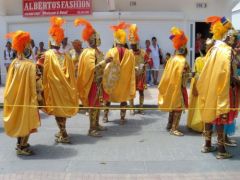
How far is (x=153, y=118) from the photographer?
34.2 feet

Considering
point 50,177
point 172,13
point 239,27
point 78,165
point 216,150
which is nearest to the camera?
point 50,177

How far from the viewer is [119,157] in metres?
7.03

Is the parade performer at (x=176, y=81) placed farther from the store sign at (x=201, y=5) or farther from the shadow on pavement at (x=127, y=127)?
the store sign at (x=201, y=5)

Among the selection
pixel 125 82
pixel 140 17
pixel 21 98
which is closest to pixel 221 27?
pixel 125 82

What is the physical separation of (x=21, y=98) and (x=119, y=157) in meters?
1.86

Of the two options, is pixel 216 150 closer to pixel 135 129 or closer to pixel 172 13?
pixel 135 129

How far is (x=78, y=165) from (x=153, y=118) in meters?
4.13

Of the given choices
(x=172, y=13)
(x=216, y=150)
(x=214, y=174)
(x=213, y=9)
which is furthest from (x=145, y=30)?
(x=214, y=174)

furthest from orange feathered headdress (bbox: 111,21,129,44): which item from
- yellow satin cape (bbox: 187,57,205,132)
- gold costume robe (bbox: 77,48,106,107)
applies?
yellow satin cape (bbox: 187,57,205,132)

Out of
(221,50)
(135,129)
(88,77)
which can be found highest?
(221,50)

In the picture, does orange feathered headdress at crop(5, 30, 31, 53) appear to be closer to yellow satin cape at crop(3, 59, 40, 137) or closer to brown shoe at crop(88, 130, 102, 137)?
yellow satin cape at crop(3, 59, 40, 137)

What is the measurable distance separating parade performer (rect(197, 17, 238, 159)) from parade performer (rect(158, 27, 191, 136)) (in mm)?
1399

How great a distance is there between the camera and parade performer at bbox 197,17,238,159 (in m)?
6.54

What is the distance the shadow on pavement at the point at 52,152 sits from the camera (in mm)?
7066
